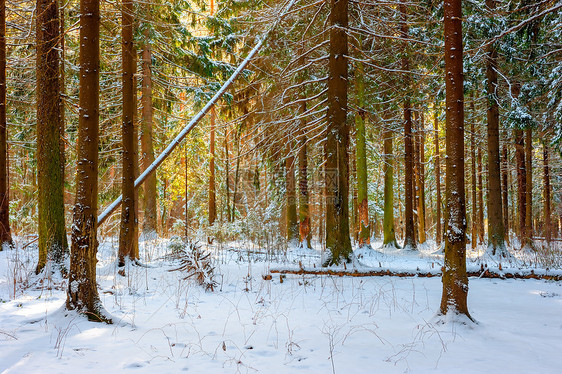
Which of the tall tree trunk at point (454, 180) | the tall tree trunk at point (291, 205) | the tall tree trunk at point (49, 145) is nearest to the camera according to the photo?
the tall tree trunk at point (454, 180)

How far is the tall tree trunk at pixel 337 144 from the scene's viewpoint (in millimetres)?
9102

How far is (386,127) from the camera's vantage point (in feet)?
50.9

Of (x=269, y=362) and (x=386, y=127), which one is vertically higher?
(x=386, y=127)

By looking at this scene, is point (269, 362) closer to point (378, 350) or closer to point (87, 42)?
point (378, 350)

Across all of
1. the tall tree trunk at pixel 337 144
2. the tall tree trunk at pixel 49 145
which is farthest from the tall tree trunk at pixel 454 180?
the tall tree trunk at pixel 49 145

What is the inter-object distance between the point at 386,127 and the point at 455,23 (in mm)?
10753

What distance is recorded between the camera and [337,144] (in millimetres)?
9273

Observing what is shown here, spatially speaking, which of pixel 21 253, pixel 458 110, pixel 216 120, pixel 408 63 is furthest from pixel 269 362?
pixel 216 120

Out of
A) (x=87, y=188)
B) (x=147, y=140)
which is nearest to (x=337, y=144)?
(x=87, y=188)

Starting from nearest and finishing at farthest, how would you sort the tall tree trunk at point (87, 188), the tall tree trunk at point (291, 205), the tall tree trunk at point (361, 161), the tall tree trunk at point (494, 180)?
the tall tree trunk at point (87, 188) → the tall tree trunk at point (494, 180) → the tall tree trunk at point (361, 161) → the tall tree trunk at point (291, 205)

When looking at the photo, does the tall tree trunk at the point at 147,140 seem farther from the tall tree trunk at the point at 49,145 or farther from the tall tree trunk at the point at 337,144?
the tall tree trunk at the point at 337,144

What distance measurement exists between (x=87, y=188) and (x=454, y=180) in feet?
16.5

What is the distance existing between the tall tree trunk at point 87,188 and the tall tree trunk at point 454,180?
4.71 m

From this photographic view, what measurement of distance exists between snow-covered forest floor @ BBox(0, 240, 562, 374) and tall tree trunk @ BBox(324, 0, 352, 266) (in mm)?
1810
